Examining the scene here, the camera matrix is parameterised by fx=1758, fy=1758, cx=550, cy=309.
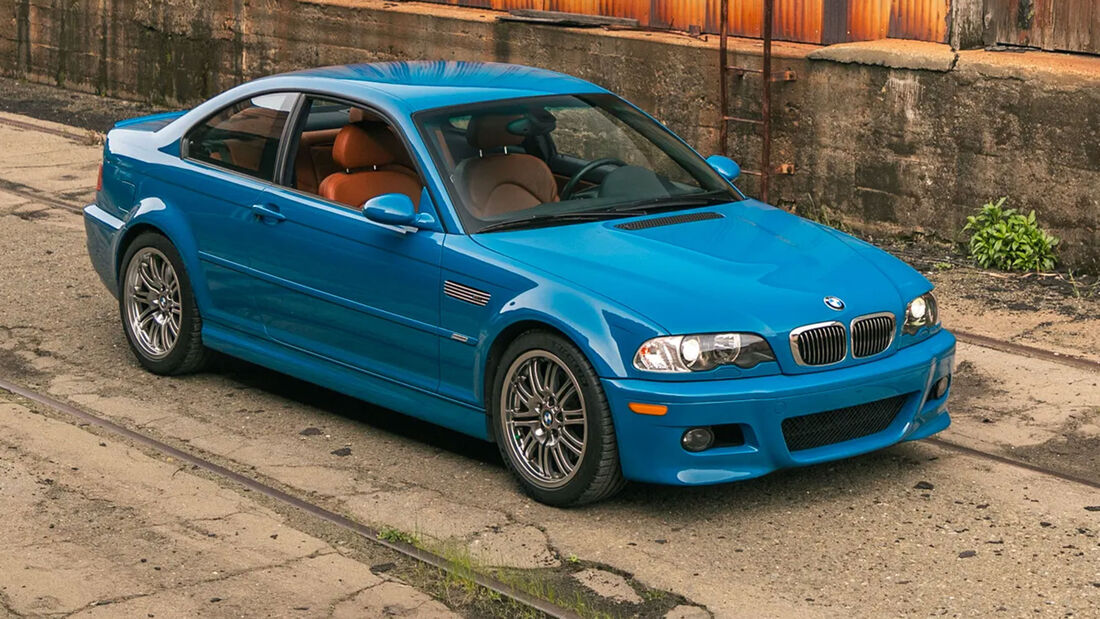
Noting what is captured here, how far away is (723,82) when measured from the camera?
474 inches

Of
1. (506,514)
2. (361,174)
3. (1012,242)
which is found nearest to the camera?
(506,514)

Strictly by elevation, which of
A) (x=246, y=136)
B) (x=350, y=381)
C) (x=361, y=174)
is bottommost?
(x=350, y=381)

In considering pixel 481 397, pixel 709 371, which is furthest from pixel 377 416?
pixel 709 371

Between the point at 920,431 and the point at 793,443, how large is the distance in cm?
72

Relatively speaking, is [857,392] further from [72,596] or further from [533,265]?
[72,596]

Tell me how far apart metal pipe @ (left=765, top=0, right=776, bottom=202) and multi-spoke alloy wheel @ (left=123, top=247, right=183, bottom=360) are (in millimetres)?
4960

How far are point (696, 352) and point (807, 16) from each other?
646 centimetres

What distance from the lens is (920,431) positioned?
6.73 metres

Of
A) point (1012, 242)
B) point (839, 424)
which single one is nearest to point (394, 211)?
point (839, 424)

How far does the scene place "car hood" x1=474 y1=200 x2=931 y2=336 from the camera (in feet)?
20.4

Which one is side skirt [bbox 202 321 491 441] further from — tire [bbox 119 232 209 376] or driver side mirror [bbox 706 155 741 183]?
driver side mirror [bbox 706 155 741 183]

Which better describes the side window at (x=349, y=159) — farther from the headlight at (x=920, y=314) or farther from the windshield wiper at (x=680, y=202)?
the headlight at (x=920, y=314)

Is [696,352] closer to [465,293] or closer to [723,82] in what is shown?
[465,293]

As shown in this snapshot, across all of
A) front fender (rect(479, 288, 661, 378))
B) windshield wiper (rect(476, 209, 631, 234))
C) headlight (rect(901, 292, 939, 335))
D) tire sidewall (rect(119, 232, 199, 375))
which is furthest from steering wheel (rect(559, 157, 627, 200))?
tire sidewall (rect(119, 232, 199, 375))
